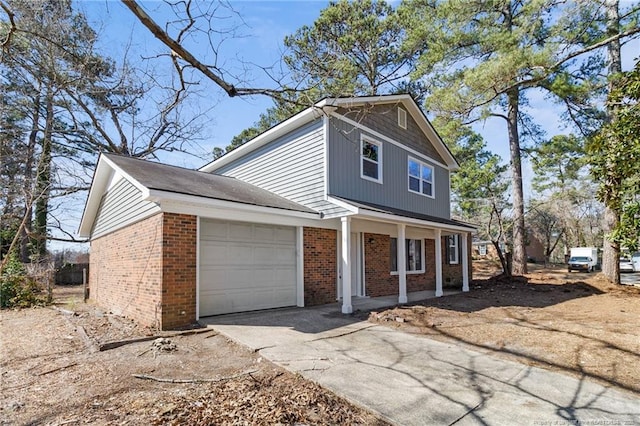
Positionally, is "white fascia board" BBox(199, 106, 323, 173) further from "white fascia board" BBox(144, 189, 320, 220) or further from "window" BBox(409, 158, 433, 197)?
"window" BBox(409, 158, 433, 197)

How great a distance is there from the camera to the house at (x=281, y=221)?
699cm

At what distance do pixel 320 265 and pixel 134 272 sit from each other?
179 inches

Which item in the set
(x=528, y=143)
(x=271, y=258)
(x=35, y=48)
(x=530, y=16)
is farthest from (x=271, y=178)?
(x=528, y=143)

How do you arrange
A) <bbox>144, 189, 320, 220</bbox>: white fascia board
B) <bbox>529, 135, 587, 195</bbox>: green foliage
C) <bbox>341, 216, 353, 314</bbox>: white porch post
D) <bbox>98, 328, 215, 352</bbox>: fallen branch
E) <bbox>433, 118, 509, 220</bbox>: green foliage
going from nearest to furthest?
<bbox>98, 328, 215, 352</bbox>: fallen branch → <bbox>144, 189, 320, 220</bbox>: white fascia board → <bbox>341, 216, 353, 314</bbox>: white porch post → <bbox>529, 135, 587, 195</bbox>: green foliage → <bbox>433, 118, 509, 220</bbox>: green foliage

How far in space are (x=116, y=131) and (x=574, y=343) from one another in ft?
76.6

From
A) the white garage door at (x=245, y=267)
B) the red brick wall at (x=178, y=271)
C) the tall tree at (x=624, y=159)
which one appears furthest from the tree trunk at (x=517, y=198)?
the red brick wall at (x=178, y=271)

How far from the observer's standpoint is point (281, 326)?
691 cm

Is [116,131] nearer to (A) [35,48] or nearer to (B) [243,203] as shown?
(A) [35,48]

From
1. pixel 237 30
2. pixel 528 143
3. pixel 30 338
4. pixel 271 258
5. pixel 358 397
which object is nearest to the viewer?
pixel 358 397

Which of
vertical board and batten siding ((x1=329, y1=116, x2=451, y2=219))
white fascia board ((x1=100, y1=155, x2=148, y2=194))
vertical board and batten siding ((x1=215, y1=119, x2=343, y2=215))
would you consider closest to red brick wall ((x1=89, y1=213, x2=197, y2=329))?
white fascia board ((x1=100, y1=155, x2=148, y2=194))

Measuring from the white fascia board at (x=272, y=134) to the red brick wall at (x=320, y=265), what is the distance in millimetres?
3172

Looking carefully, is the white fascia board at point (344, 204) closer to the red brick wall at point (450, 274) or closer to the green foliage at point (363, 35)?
the red brick wall at point (450, 274)

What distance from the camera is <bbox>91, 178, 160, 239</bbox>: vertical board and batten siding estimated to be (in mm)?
7748

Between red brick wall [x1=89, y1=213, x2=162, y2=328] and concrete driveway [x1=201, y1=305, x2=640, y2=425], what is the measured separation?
135 cm
